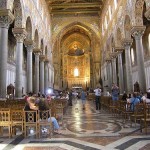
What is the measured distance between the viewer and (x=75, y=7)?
105 ft

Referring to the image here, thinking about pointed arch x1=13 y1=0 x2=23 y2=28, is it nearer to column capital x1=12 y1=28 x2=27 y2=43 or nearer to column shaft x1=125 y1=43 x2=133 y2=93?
column capital x1=12 y1=28 x2=27 y2=43

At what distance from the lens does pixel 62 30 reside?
114 ft

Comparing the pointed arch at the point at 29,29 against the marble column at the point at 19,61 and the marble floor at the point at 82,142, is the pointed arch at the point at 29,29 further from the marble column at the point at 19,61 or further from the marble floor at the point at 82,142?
the marble floor at the point at 82,142

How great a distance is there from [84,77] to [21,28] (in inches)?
1319

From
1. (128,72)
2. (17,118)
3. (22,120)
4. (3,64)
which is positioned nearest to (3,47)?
(3,64)

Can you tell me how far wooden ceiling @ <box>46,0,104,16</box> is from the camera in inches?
1186

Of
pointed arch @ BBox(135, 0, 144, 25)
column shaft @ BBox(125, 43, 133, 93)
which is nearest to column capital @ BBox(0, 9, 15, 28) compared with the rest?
pointed arch @ BBox(135, 0, 144, 25)

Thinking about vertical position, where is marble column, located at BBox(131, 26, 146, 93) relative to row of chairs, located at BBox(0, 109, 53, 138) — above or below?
above

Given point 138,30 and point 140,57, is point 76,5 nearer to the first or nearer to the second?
point 138,30

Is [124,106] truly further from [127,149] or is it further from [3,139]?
[3,139]

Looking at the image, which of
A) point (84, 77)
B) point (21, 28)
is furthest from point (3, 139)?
point (84, 77)

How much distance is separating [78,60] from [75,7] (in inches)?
747

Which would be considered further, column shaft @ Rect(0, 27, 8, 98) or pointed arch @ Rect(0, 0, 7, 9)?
pointed arch @ Rect(0, 0, 7, 9)

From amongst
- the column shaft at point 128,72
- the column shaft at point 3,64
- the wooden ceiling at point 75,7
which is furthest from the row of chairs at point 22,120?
the wooden ceiling at point 75,7
